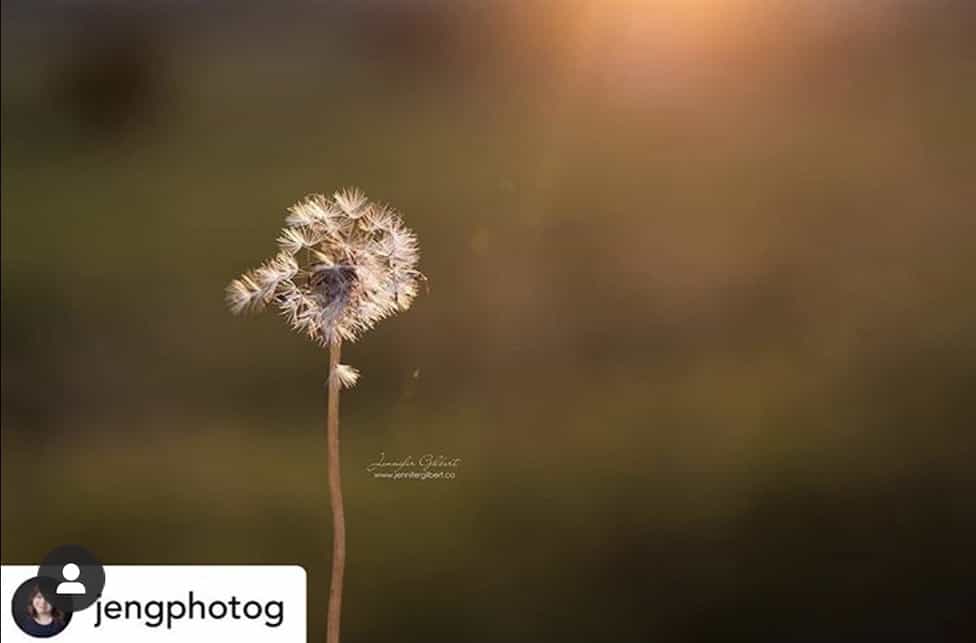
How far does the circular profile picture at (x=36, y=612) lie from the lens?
88.1 inches

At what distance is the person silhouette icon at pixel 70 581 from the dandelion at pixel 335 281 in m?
0.61

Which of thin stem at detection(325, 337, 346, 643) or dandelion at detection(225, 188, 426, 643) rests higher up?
dandelion at detection(225, 188, 426, 643)

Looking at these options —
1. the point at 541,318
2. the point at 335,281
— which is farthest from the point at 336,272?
the point at 541,318

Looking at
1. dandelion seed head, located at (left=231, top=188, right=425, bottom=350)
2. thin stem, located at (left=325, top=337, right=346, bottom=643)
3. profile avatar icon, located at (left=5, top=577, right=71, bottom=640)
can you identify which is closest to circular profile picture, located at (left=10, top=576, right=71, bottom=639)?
profile avatar icon, located at (left=5, top=577, right=71, bottom=640)

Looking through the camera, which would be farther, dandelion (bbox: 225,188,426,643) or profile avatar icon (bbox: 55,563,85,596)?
profile avatar icon (bbox: 55,563,85,596)

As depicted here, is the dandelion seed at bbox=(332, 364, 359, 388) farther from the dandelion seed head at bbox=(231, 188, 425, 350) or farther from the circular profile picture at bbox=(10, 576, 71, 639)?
the circular profile picture at bbox=(10, 576, 71, 639)

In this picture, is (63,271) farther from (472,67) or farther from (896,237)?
(896,237)

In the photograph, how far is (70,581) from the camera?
2260 millimetres

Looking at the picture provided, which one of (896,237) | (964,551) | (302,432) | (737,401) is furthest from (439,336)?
(964,551)

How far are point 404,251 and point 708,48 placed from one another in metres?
0.87

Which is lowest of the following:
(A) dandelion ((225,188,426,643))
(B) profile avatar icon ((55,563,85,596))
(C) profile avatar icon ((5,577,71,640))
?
(C) profile avatar icon ((5,577,71,640))

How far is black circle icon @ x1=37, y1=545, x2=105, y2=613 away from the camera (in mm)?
2246

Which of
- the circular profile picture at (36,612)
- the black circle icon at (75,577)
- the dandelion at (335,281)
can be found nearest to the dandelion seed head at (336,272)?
the dandelion at (335,281)

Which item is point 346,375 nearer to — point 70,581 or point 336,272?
point 336,272
